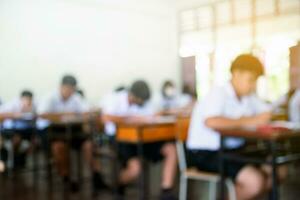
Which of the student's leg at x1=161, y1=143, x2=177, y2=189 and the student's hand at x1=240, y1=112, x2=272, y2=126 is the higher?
the student's hand at x1=240, y1=112, x2=272, y2=126

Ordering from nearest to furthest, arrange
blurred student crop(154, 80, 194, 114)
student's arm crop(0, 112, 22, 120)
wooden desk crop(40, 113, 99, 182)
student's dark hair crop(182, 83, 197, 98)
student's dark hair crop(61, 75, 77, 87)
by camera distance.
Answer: wooden desk crop(40, 113, 99, 182), student's arm crop(0, 112, 22, 120), student's dark hair crop(61, 75, 77, 87), blurred student crop(154, 80, 194, 114), student's dark hair crop(182, 83, 197, 98)

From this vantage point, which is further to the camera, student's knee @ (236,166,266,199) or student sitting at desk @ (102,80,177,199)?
student sitting at desk @ (102,80,177,199)

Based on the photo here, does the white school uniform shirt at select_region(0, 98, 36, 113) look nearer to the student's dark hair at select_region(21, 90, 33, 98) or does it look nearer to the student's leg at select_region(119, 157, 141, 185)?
the student's dark hair at select_region(21, 90, 33, 98)

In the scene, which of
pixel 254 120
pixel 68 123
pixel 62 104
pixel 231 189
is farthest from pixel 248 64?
pixel 62 104

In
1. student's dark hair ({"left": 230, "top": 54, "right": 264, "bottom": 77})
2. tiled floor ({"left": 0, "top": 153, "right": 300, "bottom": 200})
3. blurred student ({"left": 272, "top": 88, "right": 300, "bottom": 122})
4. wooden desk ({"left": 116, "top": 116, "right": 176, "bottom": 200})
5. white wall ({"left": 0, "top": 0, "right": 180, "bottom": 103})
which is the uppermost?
white wall ({"left": 0, "top": 0, "right": 180, "bottom": 103})

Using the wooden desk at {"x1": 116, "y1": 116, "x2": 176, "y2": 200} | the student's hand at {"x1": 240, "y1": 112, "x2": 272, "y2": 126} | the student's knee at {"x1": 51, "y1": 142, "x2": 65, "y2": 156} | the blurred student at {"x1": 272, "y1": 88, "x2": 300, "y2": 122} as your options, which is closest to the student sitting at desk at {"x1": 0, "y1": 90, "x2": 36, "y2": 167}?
the student's knee at {"x1": 51, "y1": 142, "x2": 65, "y2": 156}

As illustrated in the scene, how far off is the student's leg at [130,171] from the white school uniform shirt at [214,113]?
0.80 m

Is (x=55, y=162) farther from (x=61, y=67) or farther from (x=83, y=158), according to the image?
(x=61, y=67)

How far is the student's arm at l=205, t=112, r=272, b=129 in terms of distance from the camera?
6.67 feet

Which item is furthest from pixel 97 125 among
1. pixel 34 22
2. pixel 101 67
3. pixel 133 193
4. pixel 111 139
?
pixel 34 22

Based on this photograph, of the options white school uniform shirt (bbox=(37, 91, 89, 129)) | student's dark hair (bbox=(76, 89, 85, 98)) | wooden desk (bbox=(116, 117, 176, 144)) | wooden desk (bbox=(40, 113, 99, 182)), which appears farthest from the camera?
student's dark hair (bbox=(76, 89, 85, 98))

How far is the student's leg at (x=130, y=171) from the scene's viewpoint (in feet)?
9.78

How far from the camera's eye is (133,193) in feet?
10.7

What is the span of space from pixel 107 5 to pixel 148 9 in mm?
473
